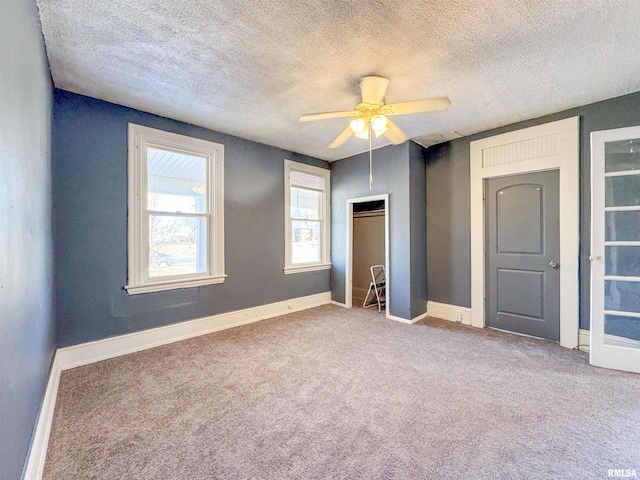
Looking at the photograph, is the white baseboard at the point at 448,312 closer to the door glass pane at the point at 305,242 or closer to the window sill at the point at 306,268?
the window sill at the point at 306,268

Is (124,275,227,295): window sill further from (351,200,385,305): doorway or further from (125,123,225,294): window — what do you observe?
(351,200,385,305): doorway

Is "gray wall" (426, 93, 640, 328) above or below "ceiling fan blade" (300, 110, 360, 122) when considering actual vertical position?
below

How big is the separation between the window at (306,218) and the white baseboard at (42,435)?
2.86m

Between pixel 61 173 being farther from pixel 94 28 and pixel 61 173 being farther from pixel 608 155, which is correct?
pixel 608 155

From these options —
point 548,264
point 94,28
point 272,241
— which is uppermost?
point 94,28

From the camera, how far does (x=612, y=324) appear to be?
2590 millimetres

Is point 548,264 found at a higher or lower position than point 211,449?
higher

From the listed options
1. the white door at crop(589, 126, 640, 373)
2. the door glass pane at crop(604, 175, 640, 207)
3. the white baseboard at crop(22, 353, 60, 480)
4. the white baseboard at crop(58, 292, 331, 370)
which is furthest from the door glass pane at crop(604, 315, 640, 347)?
the white baseboard at crop(22, 353, 60, 480)

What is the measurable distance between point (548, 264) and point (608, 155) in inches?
49.8

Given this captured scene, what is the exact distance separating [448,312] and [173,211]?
3.99m

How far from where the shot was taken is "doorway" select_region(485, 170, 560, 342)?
321 centimetres

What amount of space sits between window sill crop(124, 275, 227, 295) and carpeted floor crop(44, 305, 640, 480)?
0.67m

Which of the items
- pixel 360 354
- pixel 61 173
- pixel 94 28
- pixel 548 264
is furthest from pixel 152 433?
pixel 548 264

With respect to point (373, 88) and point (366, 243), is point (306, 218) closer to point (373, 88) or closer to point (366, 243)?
point (366, 243)
